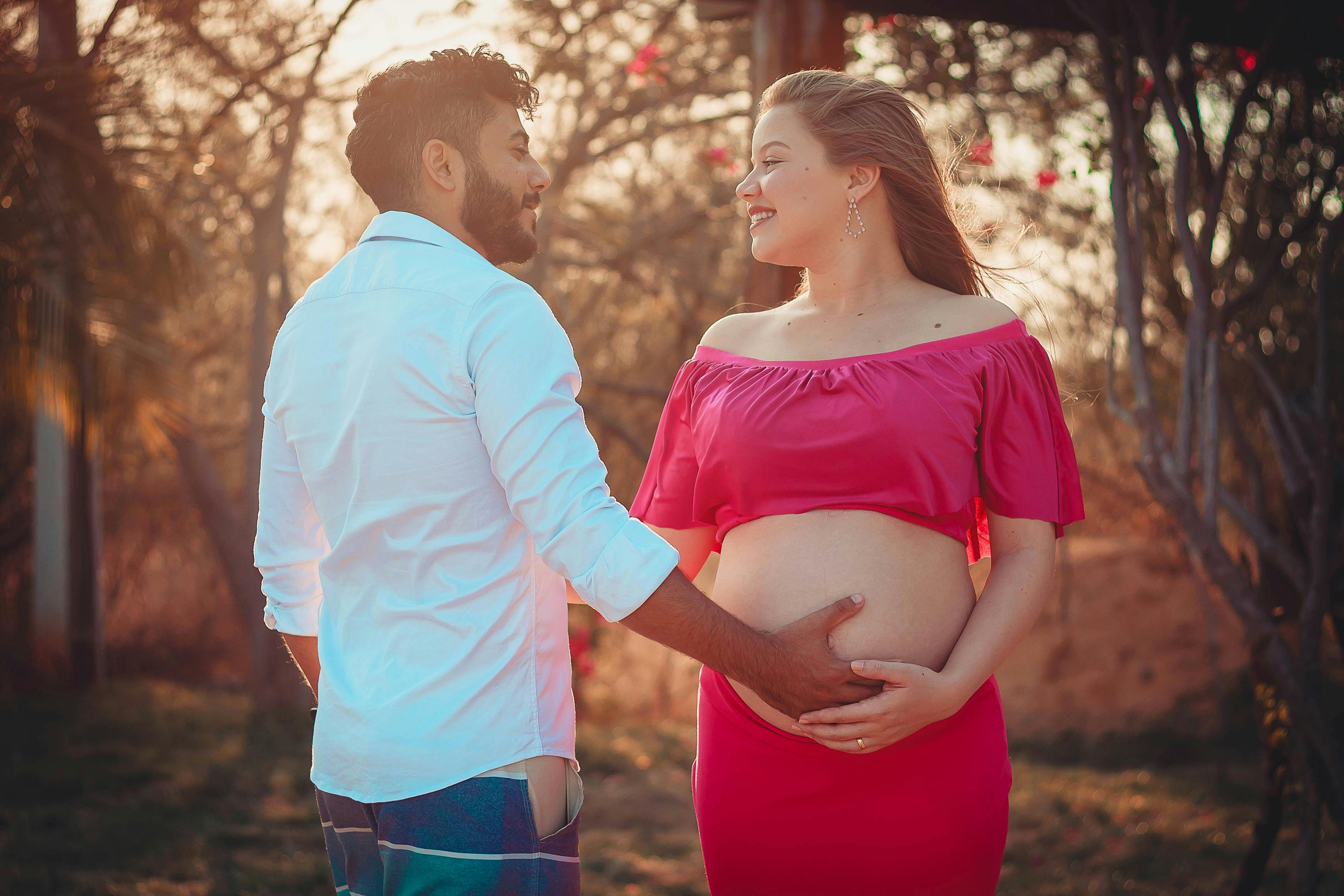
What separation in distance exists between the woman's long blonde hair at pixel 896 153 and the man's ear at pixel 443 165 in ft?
2.42

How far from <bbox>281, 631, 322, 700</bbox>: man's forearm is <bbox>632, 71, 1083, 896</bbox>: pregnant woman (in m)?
0.71

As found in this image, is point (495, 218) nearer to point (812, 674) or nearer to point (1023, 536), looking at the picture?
point (812, 674)

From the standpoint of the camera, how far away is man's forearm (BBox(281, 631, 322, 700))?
200 cm

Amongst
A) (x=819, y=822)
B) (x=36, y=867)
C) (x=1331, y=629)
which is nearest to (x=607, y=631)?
(x=36, y=867)

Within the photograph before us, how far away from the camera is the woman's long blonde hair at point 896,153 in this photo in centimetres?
211

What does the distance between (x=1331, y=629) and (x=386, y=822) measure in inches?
277

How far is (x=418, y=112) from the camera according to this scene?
1.72 meters

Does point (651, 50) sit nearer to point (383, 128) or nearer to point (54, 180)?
point (54, 180)

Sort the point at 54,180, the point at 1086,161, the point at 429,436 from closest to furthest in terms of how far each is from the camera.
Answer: the point at 429,436 < the point at 1086,161 < the point at 54,180

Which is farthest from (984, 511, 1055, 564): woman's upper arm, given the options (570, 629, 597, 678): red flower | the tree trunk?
the tree trunk

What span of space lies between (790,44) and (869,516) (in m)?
1.70

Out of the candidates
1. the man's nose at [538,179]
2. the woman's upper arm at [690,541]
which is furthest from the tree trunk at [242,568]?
the man's nose at [538,179]

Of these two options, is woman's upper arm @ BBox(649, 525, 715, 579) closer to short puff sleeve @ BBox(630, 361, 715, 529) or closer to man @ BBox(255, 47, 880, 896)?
short puff sleeve @ BBox(630, 361, 715, 529)

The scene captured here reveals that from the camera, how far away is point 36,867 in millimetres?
4176
